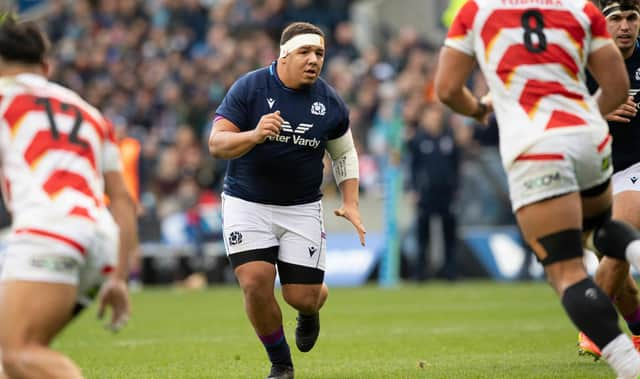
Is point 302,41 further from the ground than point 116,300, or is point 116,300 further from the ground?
point 302,41

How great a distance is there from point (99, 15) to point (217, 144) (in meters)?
21.5

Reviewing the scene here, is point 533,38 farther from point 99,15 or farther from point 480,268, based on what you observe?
point 99,15

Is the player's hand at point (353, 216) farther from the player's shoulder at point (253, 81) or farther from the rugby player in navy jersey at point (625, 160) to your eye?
the rugby player in navy jersey at point (625, 160)

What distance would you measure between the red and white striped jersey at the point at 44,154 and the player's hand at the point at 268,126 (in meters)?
2.08

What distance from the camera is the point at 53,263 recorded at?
5262mm

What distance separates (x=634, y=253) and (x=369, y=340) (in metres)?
4.90

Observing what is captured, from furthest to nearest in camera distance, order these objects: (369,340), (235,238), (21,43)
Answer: (369,340)
(235,238)
(21,43)

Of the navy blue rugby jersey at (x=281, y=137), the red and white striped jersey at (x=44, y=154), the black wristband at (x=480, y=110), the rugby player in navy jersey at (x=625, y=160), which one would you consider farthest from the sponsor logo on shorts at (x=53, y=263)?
the rugby player in navy jersey at (x=625, y=160)

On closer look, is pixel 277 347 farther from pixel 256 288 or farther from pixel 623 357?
pixel 623 357

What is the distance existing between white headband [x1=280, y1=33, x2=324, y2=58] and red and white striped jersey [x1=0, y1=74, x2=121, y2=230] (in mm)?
2920

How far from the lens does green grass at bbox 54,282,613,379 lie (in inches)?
334

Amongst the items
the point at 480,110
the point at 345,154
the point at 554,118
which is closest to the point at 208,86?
the point at 345,154

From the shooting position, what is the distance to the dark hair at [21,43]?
5457mm

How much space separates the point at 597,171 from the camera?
6219 mm
